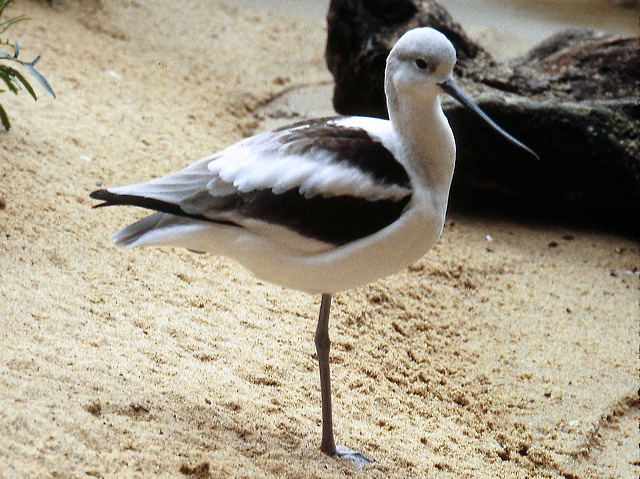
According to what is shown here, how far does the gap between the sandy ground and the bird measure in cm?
57

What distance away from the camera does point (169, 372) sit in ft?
9.39

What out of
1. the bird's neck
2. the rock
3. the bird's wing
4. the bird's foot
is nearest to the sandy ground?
the bird's foot

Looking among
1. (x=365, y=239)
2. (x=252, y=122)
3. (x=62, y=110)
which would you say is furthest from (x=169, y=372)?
(x=252, y=122)

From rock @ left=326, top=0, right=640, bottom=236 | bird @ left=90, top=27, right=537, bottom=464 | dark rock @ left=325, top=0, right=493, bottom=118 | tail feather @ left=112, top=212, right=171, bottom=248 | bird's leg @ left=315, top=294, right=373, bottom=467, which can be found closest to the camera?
bird @ left=90, top=27, right=537, bottom=464

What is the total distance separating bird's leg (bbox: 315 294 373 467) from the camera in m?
2.70

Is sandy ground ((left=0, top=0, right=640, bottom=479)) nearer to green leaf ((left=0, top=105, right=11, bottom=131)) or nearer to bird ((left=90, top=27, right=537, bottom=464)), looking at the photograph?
green leaf ((left=0, top=105, right=11, bottom=131))

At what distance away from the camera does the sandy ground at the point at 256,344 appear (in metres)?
2.48

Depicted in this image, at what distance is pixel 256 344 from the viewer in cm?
326

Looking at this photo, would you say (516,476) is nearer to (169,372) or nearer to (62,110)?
(169,372)

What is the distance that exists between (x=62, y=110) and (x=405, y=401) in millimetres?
2937

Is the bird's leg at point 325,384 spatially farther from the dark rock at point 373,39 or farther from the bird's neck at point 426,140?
the dark rock at point 373,39

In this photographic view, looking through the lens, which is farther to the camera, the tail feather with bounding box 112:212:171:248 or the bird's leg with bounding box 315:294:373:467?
the bird's leg with bounding box 315:294:373:467

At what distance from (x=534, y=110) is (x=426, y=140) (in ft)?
7.62

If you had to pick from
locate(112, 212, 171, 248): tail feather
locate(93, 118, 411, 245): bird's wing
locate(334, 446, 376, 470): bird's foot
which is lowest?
locate(334, 446, 376, 470): bird's foot
